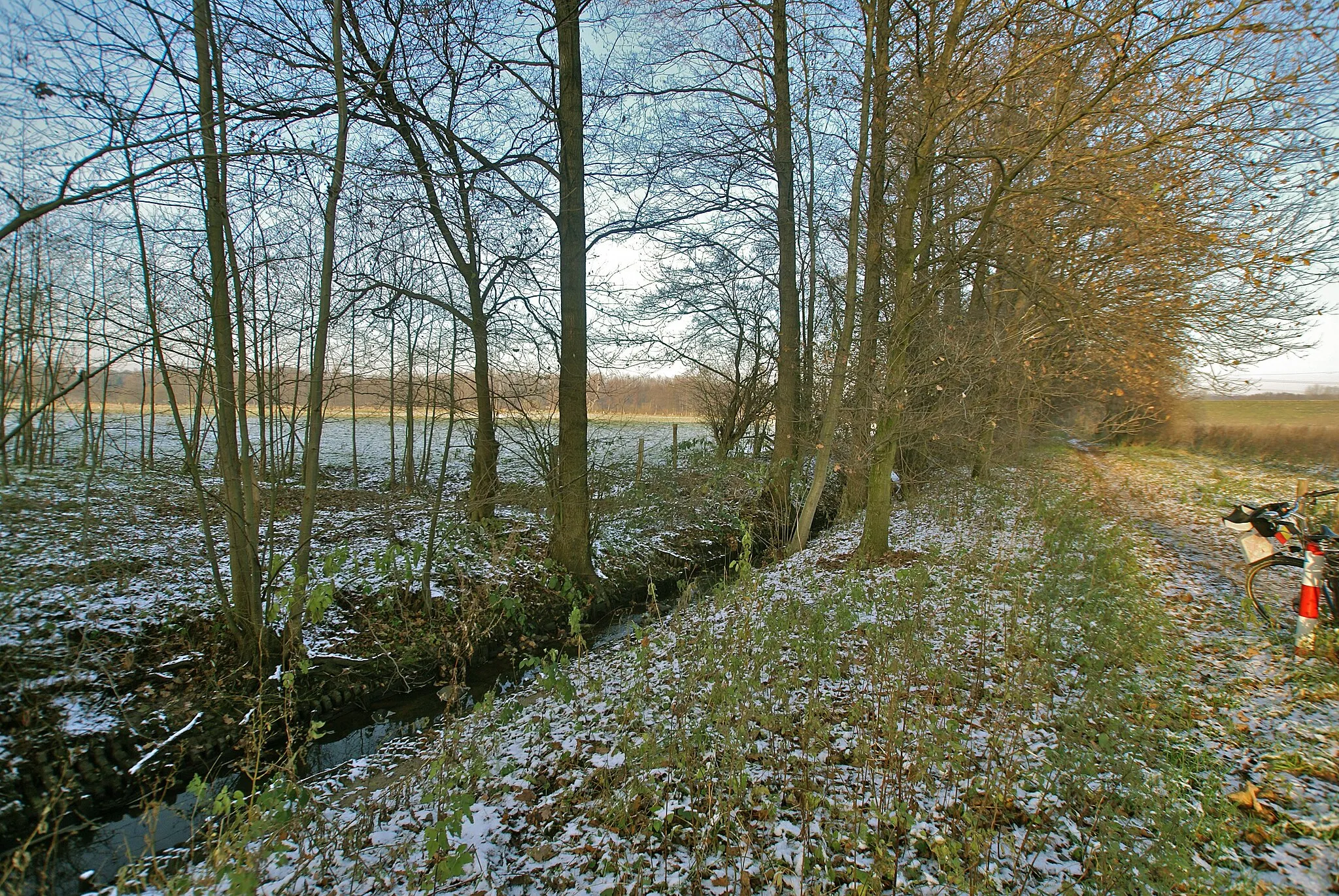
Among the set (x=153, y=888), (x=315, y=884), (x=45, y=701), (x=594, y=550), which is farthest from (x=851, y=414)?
(x=45, y=701)

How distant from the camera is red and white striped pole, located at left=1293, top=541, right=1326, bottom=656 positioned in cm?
454

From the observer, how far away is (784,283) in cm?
1145

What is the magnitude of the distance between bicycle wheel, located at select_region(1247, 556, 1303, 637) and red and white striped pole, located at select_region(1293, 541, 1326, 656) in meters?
0.09

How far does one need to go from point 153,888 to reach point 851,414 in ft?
25.6

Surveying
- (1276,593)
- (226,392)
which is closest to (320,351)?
(226,392)

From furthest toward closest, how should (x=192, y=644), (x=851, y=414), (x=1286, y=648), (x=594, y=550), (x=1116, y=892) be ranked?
(x=594, y=550) → (x=851, y=414) → (x=192, y=644) → (x=1286, y=648) → (x=1116, y=892)

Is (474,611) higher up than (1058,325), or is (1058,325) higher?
(1058,325)

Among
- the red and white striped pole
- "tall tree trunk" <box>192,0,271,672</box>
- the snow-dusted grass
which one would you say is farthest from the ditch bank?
the red and white striped pole

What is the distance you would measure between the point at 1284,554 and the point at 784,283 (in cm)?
808

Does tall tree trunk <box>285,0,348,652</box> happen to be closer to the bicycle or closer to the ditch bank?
the ditch bank

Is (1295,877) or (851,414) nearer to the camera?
(1295,877)

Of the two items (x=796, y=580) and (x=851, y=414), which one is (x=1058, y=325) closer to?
(x=851, y=414)

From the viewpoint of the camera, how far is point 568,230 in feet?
26.5

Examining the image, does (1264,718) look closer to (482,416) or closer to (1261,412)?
(482,416)
